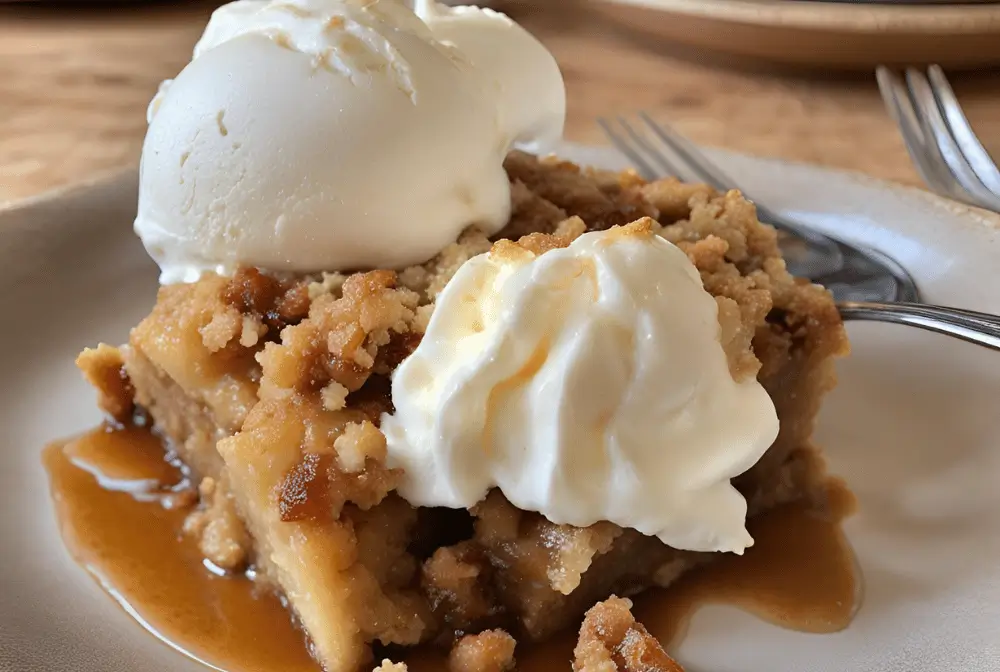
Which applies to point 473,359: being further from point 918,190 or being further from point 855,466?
point 918,190

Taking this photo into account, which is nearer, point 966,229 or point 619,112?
point 966,229

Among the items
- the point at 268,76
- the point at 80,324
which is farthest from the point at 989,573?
the point at 80,324

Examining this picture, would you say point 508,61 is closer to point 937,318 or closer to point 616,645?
point 937,318

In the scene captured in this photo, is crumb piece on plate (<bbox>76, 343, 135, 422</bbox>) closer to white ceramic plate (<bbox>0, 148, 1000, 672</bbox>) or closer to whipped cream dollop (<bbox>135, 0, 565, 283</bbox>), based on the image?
white ceramic plate (<bbox>0, 148, 1000, 672</bbox>)

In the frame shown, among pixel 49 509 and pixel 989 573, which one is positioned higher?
pixel 989 573

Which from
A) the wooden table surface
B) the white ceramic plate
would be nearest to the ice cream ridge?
the white ceramic plate

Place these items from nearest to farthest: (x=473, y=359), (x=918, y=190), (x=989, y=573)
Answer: (x=473, y=359) < (x=989, y=573) < (x=918, y=190)

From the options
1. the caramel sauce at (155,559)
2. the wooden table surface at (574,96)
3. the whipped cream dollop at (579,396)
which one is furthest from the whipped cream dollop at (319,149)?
the wooden table surface at (574,96)
